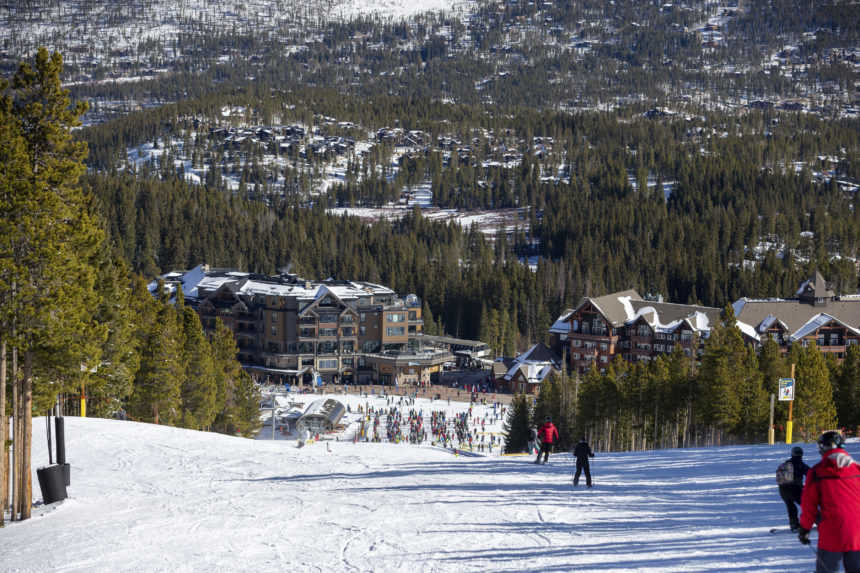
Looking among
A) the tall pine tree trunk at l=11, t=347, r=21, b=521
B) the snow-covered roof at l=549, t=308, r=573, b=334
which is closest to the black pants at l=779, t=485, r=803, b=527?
the tall pine tree trunk at l=11, t=347, r=21, b=521

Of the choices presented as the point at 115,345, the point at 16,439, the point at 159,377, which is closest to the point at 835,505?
the point at 16,439

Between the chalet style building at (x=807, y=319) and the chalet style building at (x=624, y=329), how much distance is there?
12.7 feet

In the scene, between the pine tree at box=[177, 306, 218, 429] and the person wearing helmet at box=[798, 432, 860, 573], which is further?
the pine tree at box=[177, 306, 218, 429]

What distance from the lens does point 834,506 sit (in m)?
9.02

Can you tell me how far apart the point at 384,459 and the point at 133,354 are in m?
16.2

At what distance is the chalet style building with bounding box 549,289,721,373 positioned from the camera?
84750 mm

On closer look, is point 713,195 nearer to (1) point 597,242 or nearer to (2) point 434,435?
(1) point 597,242

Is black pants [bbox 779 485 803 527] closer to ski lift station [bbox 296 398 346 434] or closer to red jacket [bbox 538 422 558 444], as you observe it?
red jacket [bbox 538 422 558 444]

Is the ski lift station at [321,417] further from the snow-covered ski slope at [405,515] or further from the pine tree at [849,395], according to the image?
the snow-covered ski slope at [405,515]

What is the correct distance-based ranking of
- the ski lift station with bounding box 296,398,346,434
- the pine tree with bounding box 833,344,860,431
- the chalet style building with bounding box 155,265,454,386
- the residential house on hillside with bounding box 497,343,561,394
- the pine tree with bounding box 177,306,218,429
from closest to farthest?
the pine tree with bounding box 177,306,218,429 → the pine tree with bounding box 833,344,860,431 → the ski lift station with bounding box 296,398,346,434 → the residential house on hillside with bounding box 497,343,561,394 → the chalet style building with bounding box 155,265,454,386

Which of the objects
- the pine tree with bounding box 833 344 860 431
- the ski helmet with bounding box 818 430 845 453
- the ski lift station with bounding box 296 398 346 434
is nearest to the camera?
the ski helmet with bounding box 818 430 845 453

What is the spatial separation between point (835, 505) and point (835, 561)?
600 millimetres

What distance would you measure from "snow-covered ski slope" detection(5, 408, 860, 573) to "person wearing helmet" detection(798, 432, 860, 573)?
150 inches

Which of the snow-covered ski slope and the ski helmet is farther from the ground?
the ski helmet
